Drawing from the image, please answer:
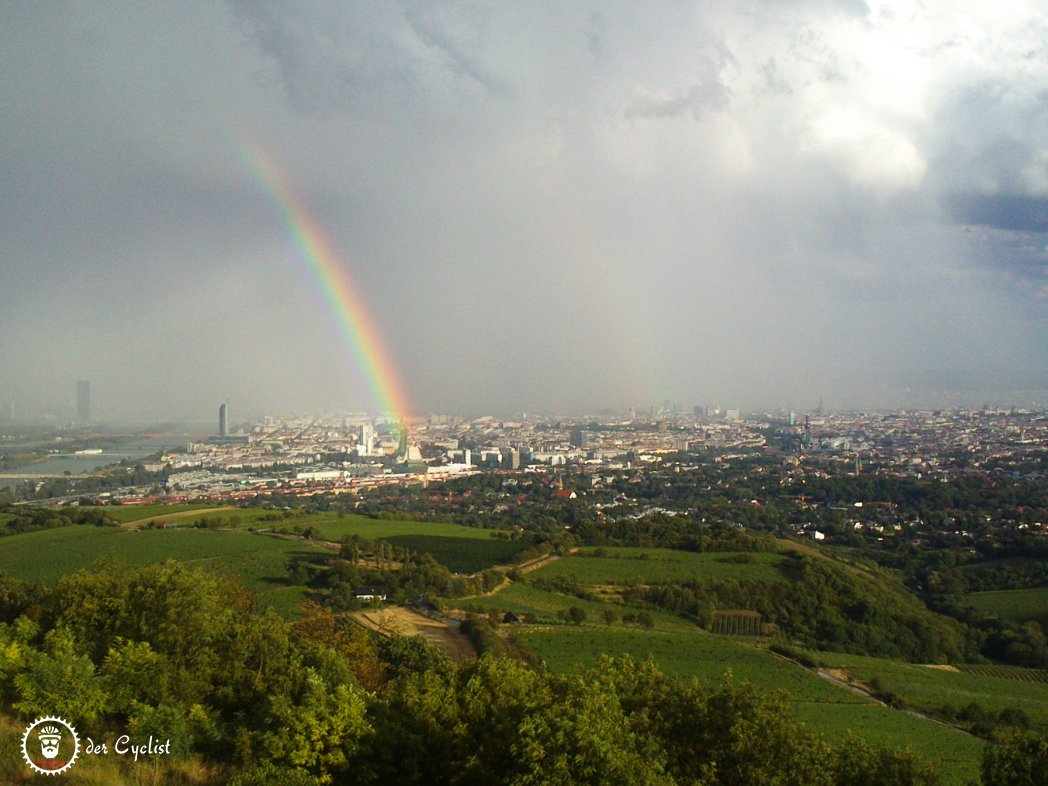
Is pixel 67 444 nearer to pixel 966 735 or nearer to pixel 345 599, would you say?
pixel 345 599

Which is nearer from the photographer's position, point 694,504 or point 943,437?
point 694,504

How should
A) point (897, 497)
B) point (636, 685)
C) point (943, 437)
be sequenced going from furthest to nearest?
point (943, 437) → point (897, 497) → point (636, 685)

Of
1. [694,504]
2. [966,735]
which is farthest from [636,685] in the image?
[694,504]

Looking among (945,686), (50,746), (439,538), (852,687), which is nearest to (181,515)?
(439,538)

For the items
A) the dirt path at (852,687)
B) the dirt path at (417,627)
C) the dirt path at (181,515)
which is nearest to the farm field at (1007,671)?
the dirt path at (852,687)

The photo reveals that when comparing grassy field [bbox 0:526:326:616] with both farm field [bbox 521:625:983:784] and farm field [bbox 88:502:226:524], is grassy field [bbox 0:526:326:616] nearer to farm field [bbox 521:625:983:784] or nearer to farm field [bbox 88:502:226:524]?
farm field [bbox 88:502:226:524]

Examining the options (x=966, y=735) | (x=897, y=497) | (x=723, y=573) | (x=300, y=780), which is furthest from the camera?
(x=897, y=497)

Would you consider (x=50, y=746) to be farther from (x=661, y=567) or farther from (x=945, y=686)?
(x=661, y=567)

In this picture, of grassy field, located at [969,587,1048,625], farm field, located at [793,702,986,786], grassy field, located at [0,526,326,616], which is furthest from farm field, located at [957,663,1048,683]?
grassy field, located at [0,526,326,616]
